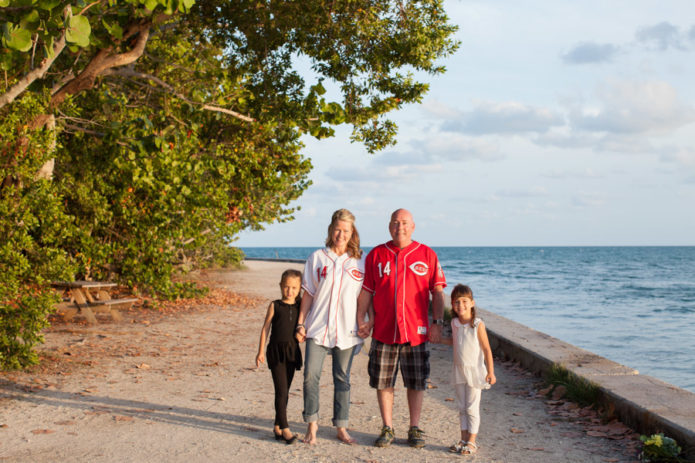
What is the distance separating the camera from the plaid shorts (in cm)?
521

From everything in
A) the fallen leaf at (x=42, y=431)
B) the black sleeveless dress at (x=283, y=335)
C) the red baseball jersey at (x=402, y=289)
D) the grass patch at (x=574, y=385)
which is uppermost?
the red baseball jersey at (x=402, y=289)

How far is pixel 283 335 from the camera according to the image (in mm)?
5336

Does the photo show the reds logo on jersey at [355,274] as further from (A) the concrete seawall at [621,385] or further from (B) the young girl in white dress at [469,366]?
Answer: (A) the concrete seawall at [621,385]

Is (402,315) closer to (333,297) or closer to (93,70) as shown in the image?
(333,297)

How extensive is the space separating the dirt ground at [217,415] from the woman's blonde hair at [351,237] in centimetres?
162

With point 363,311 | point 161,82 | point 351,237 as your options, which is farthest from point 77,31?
point 161,82

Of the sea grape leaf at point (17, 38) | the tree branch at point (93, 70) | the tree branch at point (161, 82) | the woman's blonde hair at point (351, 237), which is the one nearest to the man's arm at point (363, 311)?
the woman's blonde hair at point (351, 237)

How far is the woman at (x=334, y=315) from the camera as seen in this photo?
518cm

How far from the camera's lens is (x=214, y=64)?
1523cm

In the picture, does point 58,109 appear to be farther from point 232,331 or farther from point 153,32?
point 232,331

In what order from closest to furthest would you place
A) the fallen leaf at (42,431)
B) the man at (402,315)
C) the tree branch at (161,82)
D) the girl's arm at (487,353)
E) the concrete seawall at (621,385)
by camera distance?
1. the girl's arm at (487,353)
2. the concrete seawall at (621,385)
3. the man at (402,315)
4. the fallen leaf at (42,431)
5. the tree branch at (161,82)

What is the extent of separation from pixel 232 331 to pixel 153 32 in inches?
222

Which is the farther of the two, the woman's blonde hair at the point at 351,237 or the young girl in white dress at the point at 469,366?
the woman's blonde hair at the point at 351,237

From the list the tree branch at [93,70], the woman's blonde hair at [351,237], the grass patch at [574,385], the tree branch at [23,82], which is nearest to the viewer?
the woman's blonde hair at [351,237]
